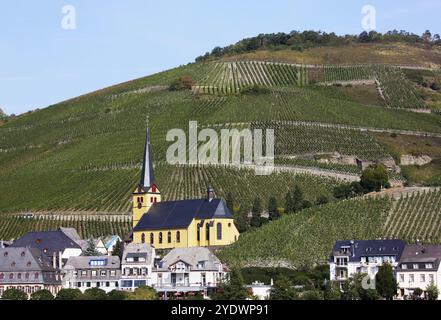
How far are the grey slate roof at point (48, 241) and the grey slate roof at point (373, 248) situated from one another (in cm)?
2187

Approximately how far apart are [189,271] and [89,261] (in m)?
7.70

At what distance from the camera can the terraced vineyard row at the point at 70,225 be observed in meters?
114

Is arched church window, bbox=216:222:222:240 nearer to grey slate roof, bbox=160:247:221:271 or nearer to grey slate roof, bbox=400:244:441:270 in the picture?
grey slate roof, bbox=160:247:221:271

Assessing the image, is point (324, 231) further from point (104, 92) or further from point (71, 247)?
point (104, 92)

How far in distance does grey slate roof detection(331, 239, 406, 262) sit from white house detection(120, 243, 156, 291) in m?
13.0

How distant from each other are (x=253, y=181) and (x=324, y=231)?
24521 mm

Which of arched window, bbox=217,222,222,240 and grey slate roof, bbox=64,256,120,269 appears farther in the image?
arched window, bbox=217,222,222,240

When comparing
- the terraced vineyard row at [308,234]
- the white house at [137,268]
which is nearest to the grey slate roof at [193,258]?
the white house at [137,268]

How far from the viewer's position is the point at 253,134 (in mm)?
133625

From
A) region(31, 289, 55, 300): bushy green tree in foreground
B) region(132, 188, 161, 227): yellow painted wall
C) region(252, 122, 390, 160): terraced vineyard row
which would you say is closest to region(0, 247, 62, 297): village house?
region(31, 289, 55, 300): bushy green tree in foreground

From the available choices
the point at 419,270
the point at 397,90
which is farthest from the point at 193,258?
the point at 397,90

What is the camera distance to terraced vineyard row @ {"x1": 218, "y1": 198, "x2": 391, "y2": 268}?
304 feet

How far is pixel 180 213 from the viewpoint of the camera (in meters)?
106
